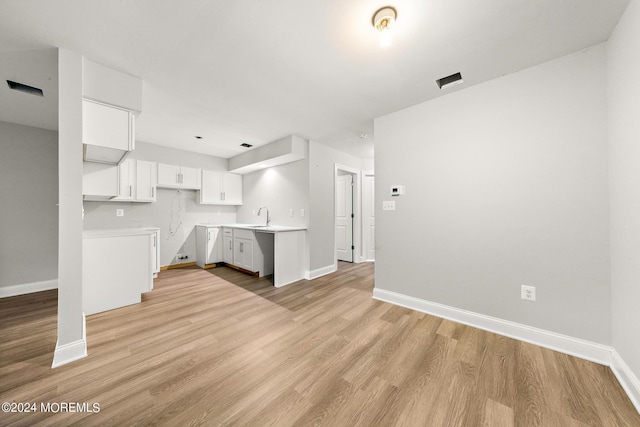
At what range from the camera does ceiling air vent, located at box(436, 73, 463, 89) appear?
214 cm

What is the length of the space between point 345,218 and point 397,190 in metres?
2.58

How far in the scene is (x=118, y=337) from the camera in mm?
1994

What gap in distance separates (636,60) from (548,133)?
60cm

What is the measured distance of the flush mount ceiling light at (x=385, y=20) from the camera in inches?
55.9

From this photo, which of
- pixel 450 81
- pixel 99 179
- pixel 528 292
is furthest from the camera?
pixel 99 179

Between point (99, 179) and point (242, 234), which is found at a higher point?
point (99, 179)

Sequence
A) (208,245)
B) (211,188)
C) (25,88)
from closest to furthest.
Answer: (25,88) → (208,245) → (211,188)

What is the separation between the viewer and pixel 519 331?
1980mm

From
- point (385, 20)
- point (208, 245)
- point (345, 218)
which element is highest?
point (385, 20)

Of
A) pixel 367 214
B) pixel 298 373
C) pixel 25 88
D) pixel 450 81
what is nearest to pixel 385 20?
pixel 450 81

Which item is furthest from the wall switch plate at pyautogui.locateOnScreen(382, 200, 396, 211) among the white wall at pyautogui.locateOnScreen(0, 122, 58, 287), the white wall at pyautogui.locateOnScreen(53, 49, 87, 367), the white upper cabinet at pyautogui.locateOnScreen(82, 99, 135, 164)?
the white wall at pyautogui.locateOnScreen(0, 122, 58, 287)

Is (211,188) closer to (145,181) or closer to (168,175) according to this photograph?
(168,175)

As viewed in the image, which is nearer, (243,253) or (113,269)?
(113,269)

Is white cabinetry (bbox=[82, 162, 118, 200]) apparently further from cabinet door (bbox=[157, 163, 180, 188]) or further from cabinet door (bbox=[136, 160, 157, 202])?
cabinet door (bbox=[157, 163, 180, 188])
